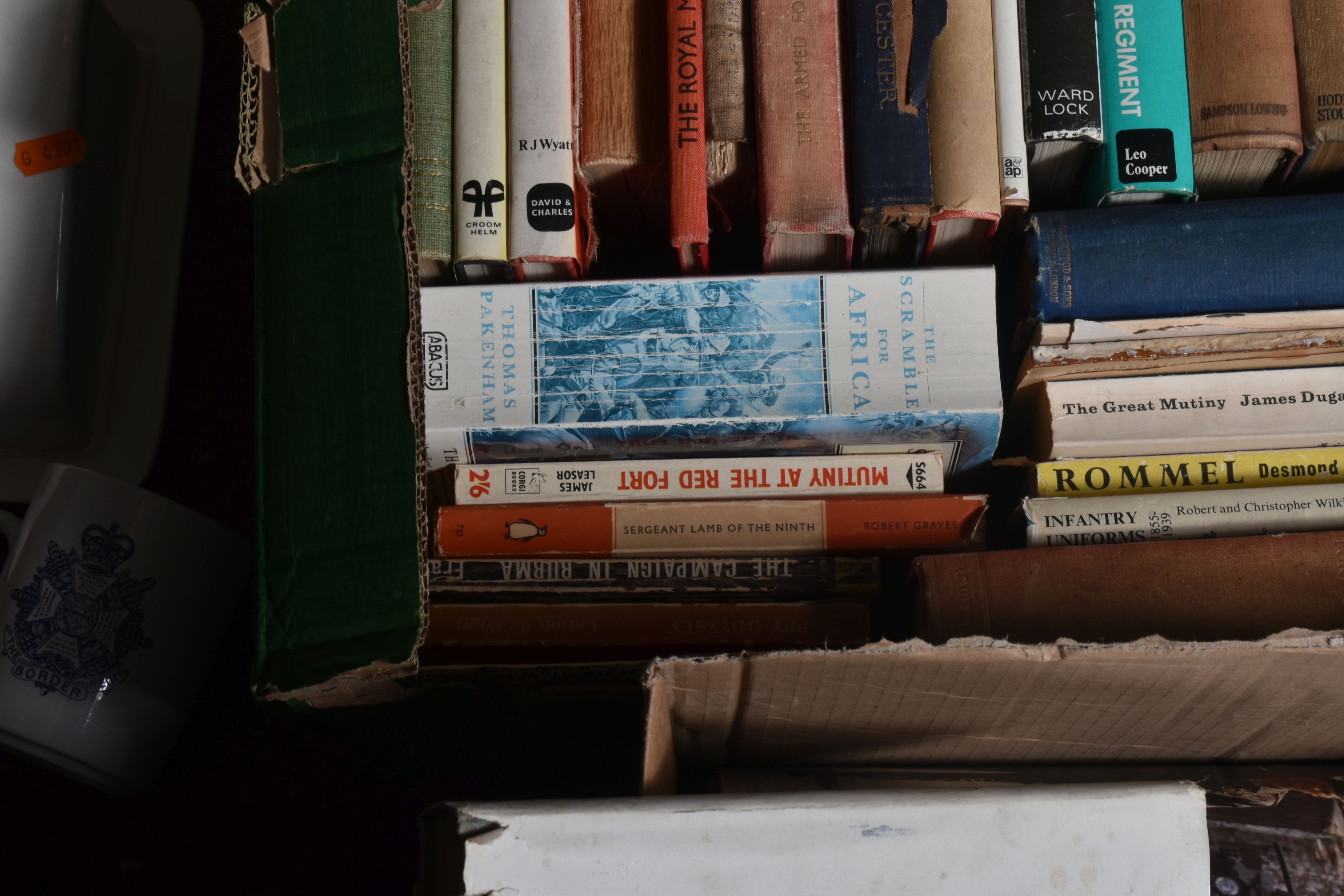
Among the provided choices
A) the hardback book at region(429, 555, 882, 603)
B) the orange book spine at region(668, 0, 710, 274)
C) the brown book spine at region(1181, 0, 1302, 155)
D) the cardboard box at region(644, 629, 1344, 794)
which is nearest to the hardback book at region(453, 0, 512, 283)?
the orange book spine at region(668, 0, 710, 274)

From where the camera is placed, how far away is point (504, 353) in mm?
652

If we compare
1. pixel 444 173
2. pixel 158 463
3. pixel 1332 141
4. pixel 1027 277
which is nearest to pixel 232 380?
pixel 158 463

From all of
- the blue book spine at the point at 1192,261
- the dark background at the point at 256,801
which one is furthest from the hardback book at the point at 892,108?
the dark background at the point at 256,801

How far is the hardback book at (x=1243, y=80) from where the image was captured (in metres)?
0.63

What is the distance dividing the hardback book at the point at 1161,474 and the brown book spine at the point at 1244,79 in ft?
0.75

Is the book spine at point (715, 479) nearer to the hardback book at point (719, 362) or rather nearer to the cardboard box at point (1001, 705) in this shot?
the hardback book at point (719, 362)

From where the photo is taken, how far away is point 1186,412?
637 mm

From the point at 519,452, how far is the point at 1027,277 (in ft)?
1.32

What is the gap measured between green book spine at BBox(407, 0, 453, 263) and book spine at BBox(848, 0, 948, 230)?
30 centimetres

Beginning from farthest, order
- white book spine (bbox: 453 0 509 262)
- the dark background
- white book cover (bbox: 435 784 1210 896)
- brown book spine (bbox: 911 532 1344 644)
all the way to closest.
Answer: the dark background → white book spine (bbox: 453 0 509 262) → brown book spine (bbox: 911 532 1344 644) → white book cover (bbox: 435 784 1210 896)

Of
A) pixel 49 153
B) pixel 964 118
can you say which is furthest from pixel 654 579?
pixel 49 153

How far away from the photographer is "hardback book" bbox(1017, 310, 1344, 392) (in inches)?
24.7

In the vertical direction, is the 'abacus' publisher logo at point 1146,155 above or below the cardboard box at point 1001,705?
above

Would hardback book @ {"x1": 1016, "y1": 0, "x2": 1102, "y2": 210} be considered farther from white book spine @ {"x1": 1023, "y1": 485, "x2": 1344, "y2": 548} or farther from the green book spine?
the green book spine
